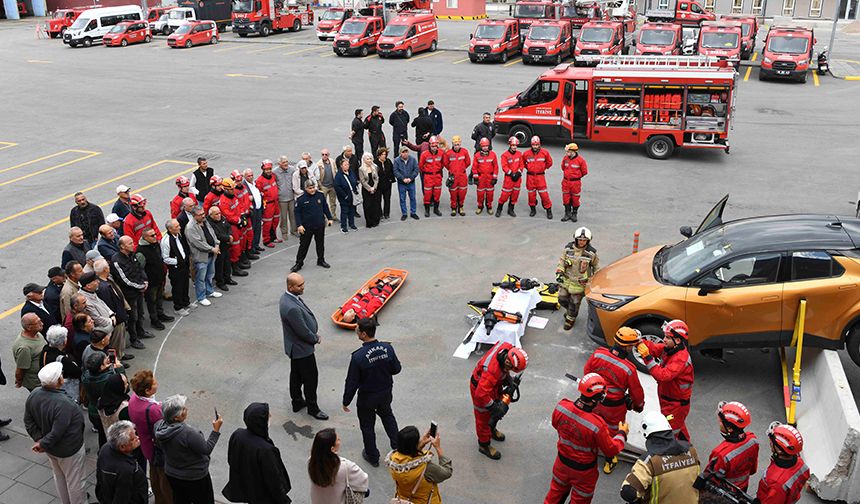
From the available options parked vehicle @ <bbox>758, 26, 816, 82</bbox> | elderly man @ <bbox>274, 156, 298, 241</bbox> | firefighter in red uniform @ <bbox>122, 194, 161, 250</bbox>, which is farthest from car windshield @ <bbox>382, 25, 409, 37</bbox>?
firefighter in red uniform @ <bbox>122, 194, 161, 250</bbox>

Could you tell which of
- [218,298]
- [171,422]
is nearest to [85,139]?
[218,298]

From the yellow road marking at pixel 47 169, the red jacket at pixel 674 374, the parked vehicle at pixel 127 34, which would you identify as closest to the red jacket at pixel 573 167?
the red jacket at pixel 674 374

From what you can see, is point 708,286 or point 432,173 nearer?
point 708,286

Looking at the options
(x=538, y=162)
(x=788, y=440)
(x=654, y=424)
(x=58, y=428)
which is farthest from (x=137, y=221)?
(x=788, y=440)

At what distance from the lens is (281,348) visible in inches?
390

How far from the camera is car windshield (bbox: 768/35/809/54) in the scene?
2859 centimetres

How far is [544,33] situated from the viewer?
33.4 meters

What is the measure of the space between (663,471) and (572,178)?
8910 mm

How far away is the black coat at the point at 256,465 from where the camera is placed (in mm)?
5844

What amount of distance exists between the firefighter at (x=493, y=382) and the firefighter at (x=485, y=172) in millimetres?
7514

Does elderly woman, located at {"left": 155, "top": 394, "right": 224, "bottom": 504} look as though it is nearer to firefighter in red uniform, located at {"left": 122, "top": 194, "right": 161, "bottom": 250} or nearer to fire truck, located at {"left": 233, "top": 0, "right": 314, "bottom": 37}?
firefighter in red uniform, located at {"left": 122, "top": 194, "right": 161, "bottom": 250}

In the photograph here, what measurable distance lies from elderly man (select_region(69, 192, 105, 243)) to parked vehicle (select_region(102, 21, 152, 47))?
35135 millimetres

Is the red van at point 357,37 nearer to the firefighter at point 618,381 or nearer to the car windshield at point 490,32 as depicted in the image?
the car windshield at point 490,32

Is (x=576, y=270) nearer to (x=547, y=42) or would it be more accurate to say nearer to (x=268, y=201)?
(x=268, y=201)
